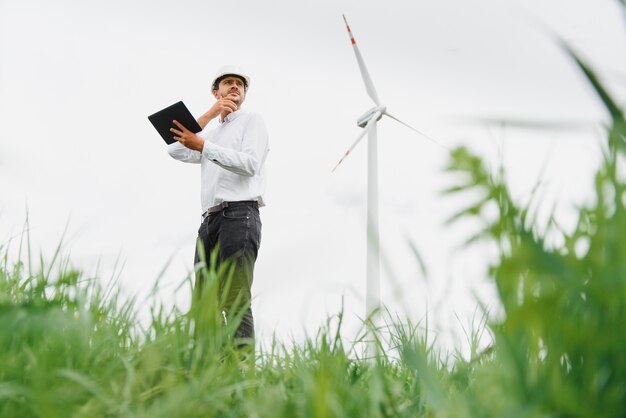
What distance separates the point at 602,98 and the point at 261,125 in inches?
158

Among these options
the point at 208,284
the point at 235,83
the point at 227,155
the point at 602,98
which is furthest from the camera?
the point at 235,83

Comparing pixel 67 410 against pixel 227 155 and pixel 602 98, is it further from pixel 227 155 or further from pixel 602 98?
pixel 227 155

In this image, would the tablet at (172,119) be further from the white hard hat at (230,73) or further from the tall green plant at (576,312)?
the tall green plant at (576,312)

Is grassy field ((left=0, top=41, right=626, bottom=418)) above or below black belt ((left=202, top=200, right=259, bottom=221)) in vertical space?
below

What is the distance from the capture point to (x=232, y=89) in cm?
495

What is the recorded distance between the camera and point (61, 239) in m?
1.82

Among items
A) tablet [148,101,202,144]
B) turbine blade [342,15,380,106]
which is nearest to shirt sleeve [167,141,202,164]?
tablet [148,101,202,144]

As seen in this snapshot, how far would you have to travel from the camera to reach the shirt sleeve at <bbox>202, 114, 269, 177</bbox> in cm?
411

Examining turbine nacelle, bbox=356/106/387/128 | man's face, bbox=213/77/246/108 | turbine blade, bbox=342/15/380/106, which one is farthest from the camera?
turbine nacelle, bbox=356/106/387/128

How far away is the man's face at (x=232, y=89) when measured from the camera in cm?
493

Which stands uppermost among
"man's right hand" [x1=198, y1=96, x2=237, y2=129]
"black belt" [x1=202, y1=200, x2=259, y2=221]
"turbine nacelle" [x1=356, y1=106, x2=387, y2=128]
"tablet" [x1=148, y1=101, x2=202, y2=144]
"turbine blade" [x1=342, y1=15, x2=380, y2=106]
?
"turbine blade" [x1=342, y1=15, x2=380, y2=106]

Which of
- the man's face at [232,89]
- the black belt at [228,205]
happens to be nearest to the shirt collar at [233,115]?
the man's face at [232,89]

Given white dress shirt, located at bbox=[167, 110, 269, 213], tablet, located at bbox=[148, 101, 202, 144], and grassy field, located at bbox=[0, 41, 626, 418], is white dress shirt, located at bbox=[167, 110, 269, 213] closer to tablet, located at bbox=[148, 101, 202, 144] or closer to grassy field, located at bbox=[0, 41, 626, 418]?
tablet, located at bbox=[148, 101, 202, 144]

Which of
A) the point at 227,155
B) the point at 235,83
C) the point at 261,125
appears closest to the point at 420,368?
the point at 227,155
